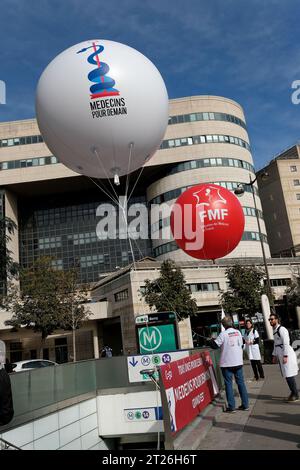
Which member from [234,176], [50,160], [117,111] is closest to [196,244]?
[117,111]

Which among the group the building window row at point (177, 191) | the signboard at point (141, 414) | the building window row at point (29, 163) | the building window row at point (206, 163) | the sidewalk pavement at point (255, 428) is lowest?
the signboard at point (141, 414)

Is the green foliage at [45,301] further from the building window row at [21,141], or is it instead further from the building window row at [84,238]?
the building window row at [21,141]

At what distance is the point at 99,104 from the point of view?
8906 millimetres

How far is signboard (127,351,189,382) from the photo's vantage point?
965cm

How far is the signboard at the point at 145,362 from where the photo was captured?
9.65 metres

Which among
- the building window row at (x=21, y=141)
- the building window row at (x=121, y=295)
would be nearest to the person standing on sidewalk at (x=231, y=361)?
the building window row at (x=121, y=295)

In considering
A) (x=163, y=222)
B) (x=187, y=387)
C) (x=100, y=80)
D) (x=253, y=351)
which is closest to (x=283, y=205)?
(x=163, y=222)

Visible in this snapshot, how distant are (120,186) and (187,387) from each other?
49.8 m

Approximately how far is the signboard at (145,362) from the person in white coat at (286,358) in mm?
2173

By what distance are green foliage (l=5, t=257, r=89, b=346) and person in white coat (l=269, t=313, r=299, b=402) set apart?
2763 cm

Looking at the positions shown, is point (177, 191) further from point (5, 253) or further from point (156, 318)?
point (5, 253)

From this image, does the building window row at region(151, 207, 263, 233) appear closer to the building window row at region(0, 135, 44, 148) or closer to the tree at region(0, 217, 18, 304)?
the building window row at region(0, 135, 44, 148)

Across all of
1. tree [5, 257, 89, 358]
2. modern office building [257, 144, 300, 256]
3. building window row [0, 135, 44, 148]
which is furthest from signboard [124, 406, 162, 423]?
modern office building [257, 144, 300, 256]

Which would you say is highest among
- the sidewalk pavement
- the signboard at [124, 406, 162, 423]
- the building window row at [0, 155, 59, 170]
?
the building window row at [0, 155, 59, 170]
